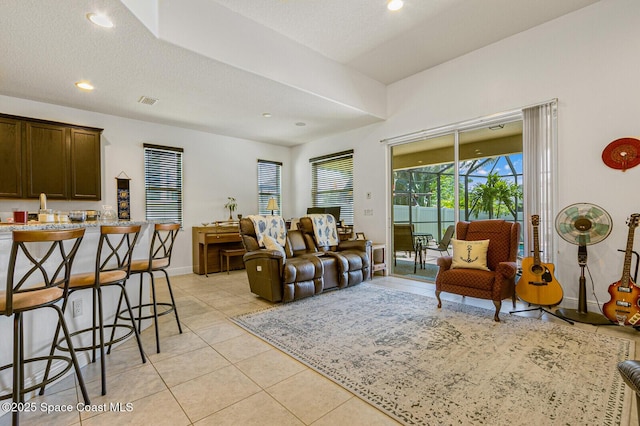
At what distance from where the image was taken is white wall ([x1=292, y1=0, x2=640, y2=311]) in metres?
3.10

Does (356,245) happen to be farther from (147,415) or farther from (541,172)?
(147,415)

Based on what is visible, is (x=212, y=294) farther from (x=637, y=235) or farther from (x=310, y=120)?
(x=637, y=235)

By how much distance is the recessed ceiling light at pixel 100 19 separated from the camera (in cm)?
255

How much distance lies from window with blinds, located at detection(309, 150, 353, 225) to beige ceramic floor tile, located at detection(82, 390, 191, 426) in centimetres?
465

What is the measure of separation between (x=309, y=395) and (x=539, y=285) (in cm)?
271

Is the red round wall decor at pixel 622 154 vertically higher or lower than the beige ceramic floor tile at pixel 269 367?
higher

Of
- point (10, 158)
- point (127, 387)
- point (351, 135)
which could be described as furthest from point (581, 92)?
point (10, 158)

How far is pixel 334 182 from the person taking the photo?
645 cm

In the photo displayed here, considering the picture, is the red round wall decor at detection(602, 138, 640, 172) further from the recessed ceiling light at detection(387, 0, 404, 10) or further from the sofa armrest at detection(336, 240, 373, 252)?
the sofa armrest at detection(336, 240, 373, 252)

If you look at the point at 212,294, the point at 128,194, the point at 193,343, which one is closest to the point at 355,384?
the point at 193,343

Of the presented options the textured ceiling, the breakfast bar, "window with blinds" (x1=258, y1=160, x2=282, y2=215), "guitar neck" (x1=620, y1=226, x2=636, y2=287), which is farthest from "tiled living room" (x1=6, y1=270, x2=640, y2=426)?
"window with blinds" (x1=258, y1=160, x2=282, y2=215)

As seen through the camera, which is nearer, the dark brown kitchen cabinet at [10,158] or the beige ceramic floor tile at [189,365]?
the beige ceramic floor tile at [189,365]

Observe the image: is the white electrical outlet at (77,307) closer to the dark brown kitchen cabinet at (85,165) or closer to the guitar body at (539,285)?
the dark brown kitchen cabinet at (85,165)

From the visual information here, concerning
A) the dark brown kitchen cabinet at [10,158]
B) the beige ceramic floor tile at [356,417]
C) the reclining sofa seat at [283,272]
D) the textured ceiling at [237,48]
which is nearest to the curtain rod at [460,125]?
the textured ceiling at [237,48]
